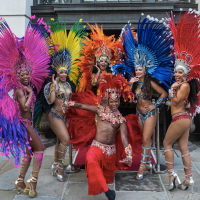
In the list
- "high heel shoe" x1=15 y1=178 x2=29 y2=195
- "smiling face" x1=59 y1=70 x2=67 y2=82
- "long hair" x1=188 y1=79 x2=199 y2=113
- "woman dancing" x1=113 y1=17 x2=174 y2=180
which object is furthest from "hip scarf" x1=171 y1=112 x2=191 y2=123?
"high heel shoe" x1=15 y1=178 x2=29 y2=195

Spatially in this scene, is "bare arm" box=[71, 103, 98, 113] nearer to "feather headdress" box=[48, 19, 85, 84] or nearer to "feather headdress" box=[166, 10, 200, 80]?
"feather headdress" box=[48, 19, 85, 84]

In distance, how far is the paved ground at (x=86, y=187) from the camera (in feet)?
9.29

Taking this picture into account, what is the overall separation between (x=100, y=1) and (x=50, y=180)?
14.3 ft

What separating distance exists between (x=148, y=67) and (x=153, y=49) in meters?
0.28

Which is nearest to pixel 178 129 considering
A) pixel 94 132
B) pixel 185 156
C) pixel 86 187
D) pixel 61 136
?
pixel 185 156

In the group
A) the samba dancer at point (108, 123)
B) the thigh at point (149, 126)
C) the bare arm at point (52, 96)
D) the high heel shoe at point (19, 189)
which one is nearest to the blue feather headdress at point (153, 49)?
the samba dancer at point (108, 123)

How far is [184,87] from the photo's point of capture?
2.88 meters

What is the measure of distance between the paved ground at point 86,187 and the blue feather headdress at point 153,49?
1.51m

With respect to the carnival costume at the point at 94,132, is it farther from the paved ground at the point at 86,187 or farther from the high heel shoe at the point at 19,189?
the high heel shoe at the point at 19,189

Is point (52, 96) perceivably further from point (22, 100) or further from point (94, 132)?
point (94, 132)

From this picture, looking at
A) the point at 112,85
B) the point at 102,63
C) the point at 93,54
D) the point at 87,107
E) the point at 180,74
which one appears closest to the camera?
the point at 180,74

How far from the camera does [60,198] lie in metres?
2.80

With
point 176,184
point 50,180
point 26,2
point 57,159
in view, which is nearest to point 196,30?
point 176,184

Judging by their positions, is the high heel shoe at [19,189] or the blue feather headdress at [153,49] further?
the blue feather headdress at [153,49]
